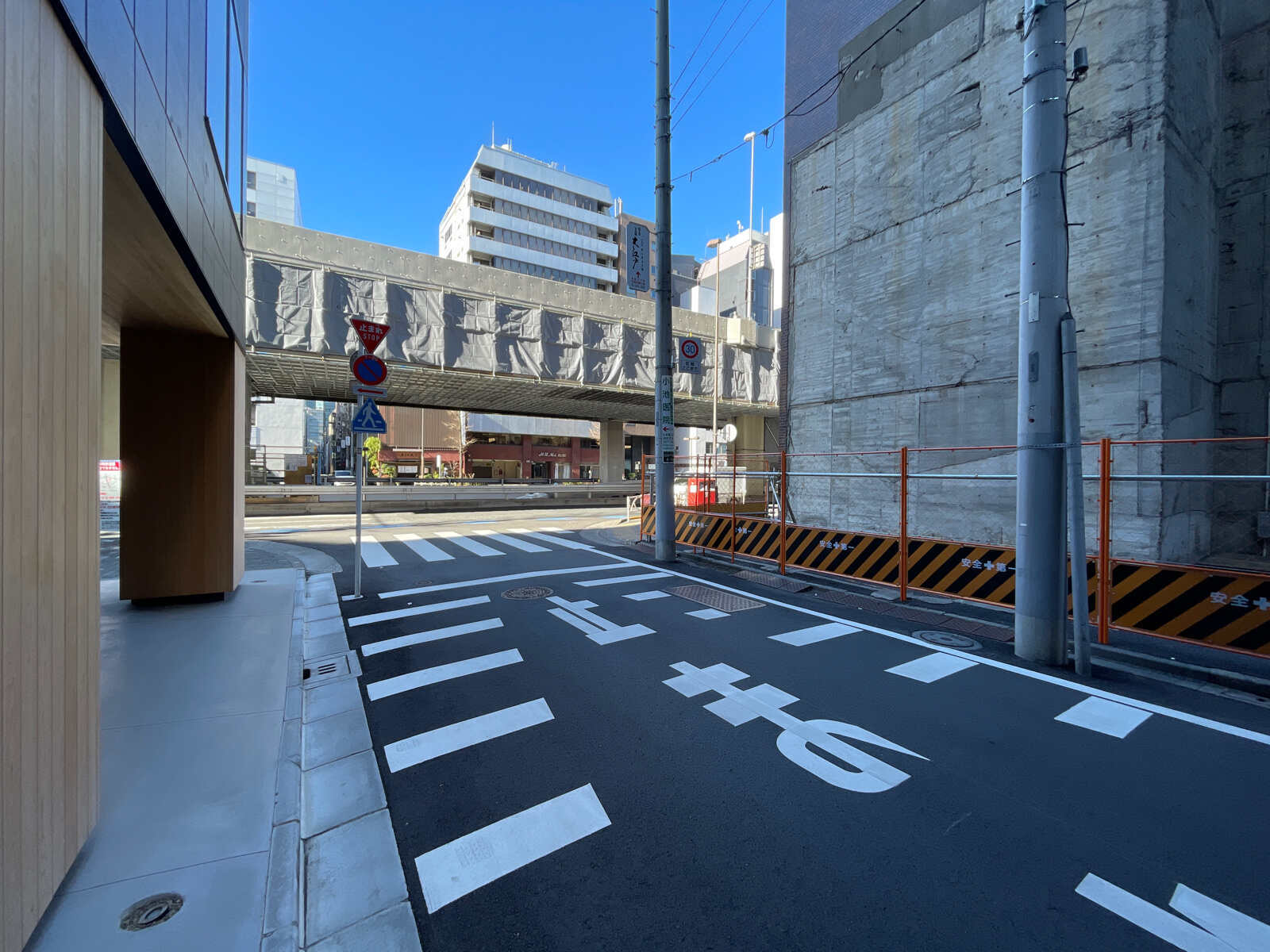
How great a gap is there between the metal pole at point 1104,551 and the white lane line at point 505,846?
5.26m

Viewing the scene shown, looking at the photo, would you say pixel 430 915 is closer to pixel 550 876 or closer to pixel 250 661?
pixel 550 876

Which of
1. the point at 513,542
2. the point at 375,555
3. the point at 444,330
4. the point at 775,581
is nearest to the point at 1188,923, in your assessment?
the point at 775,581

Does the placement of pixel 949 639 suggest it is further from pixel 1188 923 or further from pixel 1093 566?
pixel 1188 923

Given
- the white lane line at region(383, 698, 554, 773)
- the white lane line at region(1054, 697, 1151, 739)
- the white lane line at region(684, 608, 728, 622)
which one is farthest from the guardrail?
the white lane line at region(383, 698, 554, 773)

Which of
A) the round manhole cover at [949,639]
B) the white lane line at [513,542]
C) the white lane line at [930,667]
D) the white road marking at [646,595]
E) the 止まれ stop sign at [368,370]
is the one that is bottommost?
the white lane line at [930,667]

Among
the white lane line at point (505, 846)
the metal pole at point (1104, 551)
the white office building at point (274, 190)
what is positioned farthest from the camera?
the white office building at point (274, 190)

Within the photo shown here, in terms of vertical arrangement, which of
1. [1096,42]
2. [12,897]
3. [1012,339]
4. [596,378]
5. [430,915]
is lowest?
[430,915]

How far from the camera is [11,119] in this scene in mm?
1804

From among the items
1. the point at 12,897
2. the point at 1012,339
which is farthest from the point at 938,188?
the point at 12,897

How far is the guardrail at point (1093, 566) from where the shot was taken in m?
4.98

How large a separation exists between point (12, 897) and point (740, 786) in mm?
2912

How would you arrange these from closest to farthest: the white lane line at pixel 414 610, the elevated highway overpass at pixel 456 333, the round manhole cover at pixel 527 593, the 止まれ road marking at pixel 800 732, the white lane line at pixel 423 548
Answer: the 止まれ road marking at pixel 800 732 → the white lane line at pixel 414 610 → the round manhole cover at pixel 527 593 → the white lane line at pixel 423 548 → the elevated highway overpass at pixel 456 333

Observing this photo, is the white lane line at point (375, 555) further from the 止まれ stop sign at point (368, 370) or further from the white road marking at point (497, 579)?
the 止まれ stop sign at point (368, 370)

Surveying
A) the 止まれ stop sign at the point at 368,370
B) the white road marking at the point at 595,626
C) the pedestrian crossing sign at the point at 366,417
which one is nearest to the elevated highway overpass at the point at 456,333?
the 止まれ stop sign at the point at 368,370
